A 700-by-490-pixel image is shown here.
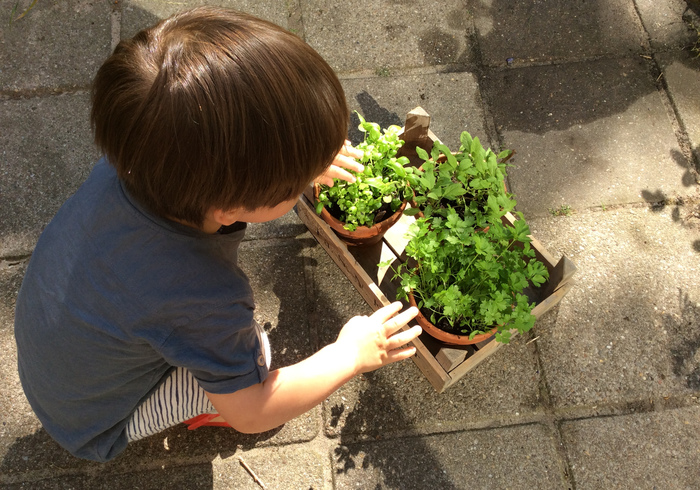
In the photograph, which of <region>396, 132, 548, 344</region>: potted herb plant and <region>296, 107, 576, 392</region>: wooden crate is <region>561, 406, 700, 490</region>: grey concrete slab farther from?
<region>396, 132, 548, 344</region>: potted herb plant

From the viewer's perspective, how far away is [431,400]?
2.07 meters

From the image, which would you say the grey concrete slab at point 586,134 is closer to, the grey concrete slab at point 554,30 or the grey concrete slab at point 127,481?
the grey concrete slab at point 554,30

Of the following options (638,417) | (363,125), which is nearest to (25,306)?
(363,125)

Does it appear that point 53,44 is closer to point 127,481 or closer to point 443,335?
point 127,481

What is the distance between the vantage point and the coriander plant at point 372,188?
1817 mm

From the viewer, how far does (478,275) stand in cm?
172

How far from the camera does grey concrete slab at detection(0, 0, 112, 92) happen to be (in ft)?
8.80

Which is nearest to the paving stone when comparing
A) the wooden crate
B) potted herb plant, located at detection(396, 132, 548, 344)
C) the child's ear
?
the wooden crate

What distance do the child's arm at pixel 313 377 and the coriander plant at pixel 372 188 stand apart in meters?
0.39

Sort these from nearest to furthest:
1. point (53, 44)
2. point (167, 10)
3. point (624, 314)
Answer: point (624, 314) → point (53, 44) → point (167, 10)

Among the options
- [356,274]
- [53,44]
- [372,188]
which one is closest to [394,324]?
[356,274]

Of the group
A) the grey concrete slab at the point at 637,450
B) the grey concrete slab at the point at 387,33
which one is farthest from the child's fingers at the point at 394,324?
the grey concrete slab at the point at 387,33

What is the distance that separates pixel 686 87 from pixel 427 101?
1.36 meters

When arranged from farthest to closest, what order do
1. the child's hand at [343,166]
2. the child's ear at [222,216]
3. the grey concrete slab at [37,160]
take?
the grey concrete slab at [37,160], the child's hand at [343,166], the child's ear at [222,216]
